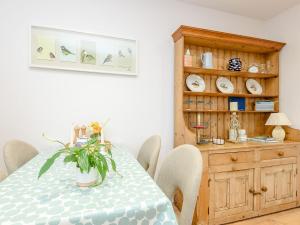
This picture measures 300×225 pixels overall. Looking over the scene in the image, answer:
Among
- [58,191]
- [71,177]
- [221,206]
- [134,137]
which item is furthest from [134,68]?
[221,206]

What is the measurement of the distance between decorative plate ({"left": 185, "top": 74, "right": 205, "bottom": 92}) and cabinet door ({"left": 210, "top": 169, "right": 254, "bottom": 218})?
98 centimetres

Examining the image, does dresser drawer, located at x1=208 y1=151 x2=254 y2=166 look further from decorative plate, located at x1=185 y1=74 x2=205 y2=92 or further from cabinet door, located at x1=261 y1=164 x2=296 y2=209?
decorative plate, located at x1=185 y1=74 x2=205 y2=92

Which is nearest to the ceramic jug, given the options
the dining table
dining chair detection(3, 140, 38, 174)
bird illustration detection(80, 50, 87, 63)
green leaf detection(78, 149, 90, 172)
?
bird illustration detection(80, 50, 87, 63)

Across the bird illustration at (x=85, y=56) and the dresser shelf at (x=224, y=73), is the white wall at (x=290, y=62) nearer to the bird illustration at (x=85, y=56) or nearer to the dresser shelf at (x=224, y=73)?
the dresser shelf at (x=224, y=73)

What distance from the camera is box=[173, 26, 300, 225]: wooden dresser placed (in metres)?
1.86

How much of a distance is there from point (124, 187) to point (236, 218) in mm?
1607

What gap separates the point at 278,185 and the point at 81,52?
2530 mm

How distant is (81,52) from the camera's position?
1.93m

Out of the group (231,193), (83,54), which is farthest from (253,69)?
(83,54)

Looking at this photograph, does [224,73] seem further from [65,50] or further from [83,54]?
[65,50]

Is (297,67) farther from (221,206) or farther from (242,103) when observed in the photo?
(221,206)

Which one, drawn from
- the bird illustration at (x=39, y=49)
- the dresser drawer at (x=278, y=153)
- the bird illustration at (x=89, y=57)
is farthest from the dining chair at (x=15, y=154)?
the dresser drawer at (x=278, y=153)

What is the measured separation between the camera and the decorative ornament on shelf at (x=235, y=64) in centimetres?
232

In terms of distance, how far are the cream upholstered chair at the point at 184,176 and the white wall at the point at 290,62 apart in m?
2.03
